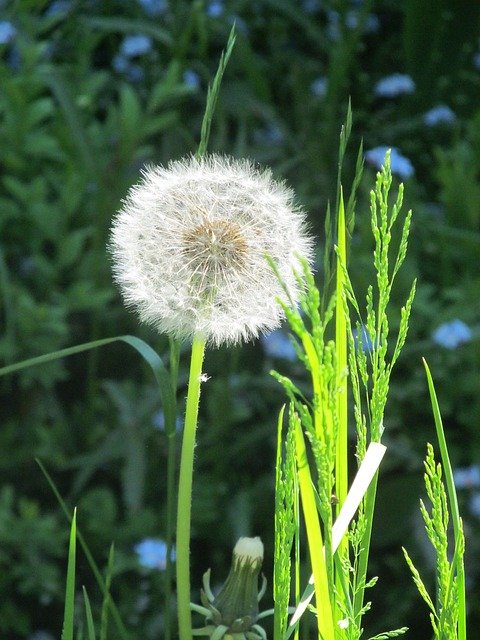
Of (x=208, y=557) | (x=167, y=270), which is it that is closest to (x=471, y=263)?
(x=208, y=557)

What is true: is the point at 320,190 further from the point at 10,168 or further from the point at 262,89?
the point at 10,168

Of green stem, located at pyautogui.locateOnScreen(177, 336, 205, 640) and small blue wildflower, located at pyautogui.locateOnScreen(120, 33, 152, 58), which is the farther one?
small blue wildflower, located at pyautogui.locateOnScreen(120, 33, 152, 58)

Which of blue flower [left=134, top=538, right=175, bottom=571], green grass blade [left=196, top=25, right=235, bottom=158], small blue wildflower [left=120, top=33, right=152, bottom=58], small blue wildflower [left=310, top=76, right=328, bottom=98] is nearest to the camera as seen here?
green grass blade [left=196, top=25, right=235, bottom=158]

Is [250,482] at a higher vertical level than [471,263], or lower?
lower

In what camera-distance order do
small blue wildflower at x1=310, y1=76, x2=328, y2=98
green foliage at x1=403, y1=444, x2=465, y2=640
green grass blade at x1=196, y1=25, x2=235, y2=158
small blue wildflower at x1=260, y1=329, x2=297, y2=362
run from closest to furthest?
green foliage at x1=403, y1=444, x2=465, y2=640, green grass blade at x1=196, y1=25, x2=235, y2=158, small blue wildflower at x1=260, y1=329, x2=297, y2=362, small blue wildflower at x1=310, y1=76, x2=328, y2=98

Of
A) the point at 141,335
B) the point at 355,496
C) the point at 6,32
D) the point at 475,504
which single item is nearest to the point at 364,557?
the point at 355,496

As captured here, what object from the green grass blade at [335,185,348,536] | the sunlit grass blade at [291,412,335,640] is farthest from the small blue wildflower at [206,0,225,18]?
the sunlit grass blade at [291,412,335,640]

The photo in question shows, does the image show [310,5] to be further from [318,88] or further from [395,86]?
[395,86]

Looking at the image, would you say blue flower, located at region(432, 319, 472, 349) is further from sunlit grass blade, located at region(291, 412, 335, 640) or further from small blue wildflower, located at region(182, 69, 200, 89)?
sunlit grass blade, located at region(291, 412, 335, 640)
